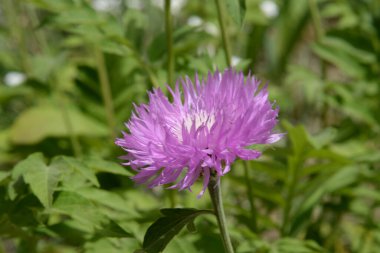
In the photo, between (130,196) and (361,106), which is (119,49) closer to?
(130,196)

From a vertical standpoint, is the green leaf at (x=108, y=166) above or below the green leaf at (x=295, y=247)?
above

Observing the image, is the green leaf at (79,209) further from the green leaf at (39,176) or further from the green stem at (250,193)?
the green stem at (250,193)

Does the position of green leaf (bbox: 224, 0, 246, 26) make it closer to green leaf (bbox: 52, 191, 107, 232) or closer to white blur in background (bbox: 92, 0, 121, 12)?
green leaf (bbox: 52, 191, 107, 232)

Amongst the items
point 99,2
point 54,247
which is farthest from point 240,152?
point 99,2

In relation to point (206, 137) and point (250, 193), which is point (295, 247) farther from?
point (206, 137)

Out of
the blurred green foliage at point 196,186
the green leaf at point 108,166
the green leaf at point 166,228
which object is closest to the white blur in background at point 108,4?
the blurred green foliage at point 196,186

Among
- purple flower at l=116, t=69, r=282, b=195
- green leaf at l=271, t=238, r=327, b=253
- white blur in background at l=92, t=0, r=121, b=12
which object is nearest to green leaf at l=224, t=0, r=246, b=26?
purple flower at l=116, t=69, r=282, b=195

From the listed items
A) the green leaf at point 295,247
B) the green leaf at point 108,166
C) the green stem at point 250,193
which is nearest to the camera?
the green leaf at point 108,166
